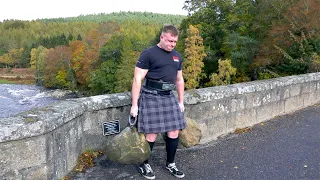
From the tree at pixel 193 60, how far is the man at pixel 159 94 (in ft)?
108

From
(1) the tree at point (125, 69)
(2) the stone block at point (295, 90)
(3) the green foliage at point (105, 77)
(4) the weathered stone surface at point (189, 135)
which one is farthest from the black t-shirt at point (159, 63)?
(3) the green foliage at point (105, 77)

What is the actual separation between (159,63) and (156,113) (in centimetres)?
58

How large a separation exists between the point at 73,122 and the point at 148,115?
0.88 meters

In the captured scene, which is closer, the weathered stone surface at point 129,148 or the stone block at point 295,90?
the weathered stone surface at point 129,148

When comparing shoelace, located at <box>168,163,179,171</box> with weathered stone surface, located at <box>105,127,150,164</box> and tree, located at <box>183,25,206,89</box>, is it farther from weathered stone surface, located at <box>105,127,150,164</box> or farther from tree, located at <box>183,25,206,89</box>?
tree, located at <box>183,25,206,89</box>

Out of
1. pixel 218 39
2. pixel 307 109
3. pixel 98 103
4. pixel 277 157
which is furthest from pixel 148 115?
pixel 218 39

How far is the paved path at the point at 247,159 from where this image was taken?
13.0 ft

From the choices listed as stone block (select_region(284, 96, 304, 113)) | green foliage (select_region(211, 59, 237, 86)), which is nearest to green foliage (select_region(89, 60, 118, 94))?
green foliage (select_region(211, 59, 237, 86))

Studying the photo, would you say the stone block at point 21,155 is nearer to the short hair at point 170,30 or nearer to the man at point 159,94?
the man at point 159,94

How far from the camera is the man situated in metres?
3.75

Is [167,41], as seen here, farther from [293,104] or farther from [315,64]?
[315,64]

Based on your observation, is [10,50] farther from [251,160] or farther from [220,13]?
[251,160]

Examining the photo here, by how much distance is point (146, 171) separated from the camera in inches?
153

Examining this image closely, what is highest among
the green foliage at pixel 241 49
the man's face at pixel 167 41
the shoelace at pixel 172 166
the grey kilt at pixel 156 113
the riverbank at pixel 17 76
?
the man's face at pixel 167 41
